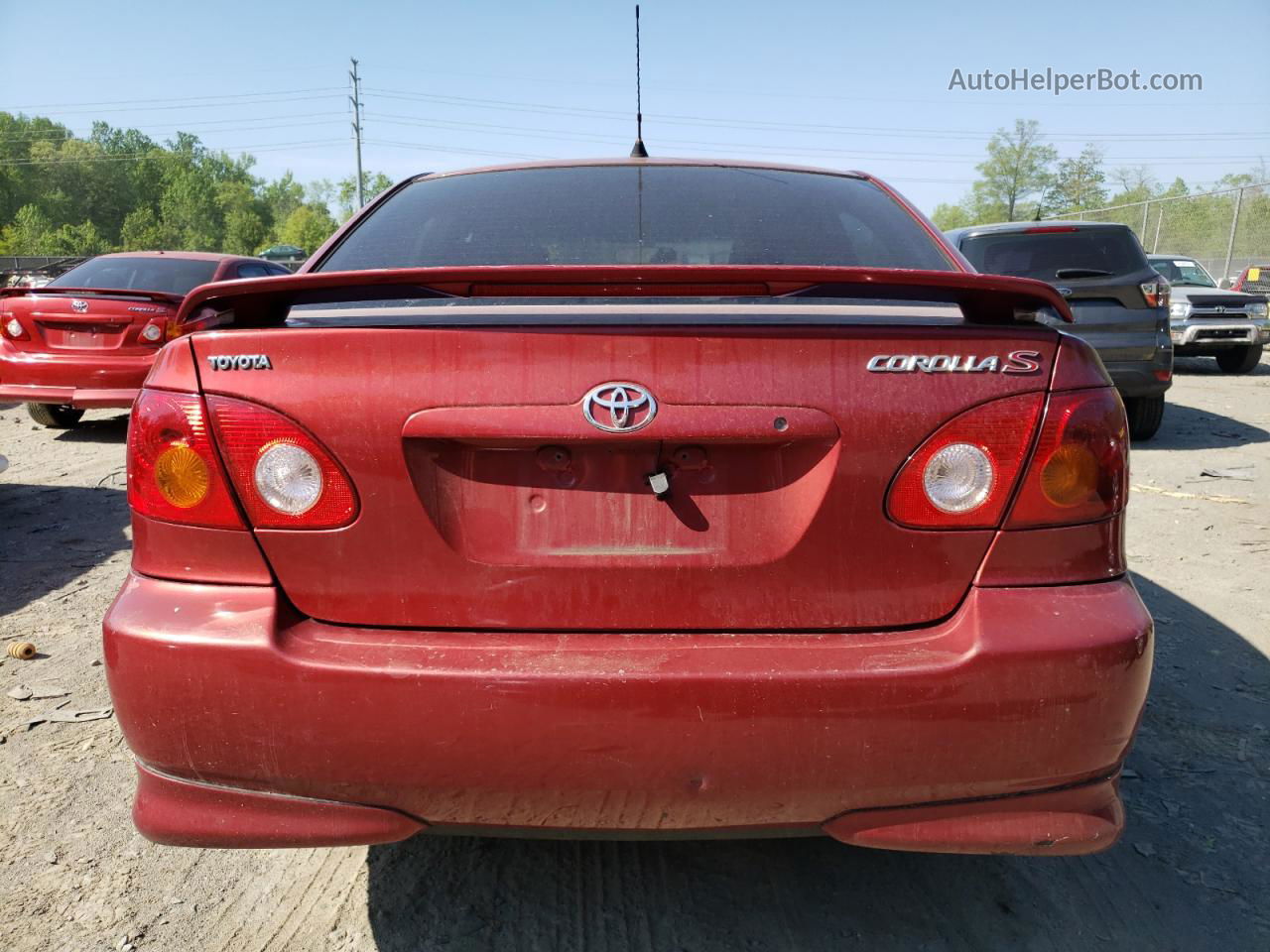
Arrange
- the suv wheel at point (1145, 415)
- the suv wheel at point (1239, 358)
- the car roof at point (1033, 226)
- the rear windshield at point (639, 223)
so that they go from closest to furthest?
the rear windshield at point (639, 223)
the car roof at point (1033, 226)
the suv wheel at point (1145, 415)
the suv wheel at point (1239, 358)

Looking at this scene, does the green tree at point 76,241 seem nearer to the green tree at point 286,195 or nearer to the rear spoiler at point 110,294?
the green tree at point 286,195

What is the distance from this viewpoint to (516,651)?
155cm

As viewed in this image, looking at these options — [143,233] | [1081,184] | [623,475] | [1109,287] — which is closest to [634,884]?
[623,475]

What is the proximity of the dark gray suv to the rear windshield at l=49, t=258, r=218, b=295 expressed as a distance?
711 centimetres

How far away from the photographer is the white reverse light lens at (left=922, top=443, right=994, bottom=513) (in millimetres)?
1565

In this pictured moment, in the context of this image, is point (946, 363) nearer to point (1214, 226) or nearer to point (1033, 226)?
point (1033, 226)

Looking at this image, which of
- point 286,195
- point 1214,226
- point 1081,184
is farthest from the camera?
point 286,195

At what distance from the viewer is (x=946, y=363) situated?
1.57m

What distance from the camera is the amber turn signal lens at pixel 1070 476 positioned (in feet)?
5.21

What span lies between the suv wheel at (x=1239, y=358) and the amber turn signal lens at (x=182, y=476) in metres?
15.4

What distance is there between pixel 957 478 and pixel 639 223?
115 centimetres

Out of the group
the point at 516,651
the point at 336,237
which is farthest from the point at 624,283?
the point at 336,237

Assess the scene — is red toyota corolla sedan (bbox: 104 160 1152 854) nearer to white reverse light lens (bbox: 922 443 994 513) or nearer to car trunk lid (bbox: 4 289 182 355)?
white reverse light lens (bbox: 922 443 994 513)

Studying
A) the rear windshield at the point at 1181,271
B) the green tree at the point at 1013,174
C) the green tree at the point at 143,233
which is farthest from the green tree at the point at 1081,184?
the green tree at the point at 143,233
